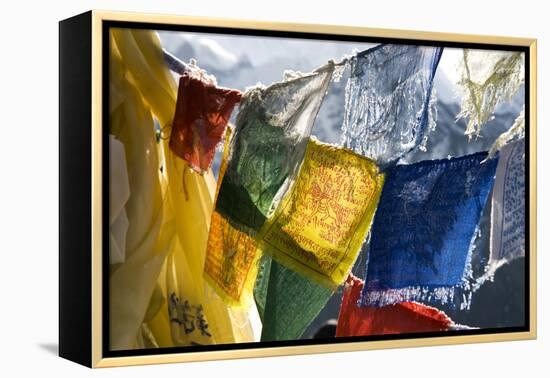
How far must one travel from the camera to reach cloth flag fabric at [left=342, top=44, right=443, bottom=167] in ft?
16.1

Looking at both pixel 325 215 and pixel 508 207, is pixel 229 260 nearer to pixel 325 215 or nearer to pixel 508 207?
pixel 325 215

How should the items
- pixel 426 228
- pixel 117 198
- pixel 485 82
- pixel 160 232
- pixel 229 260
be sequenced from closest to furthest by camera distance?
1. pixel 117 198
2. pixel 160 232
3. pixel 229 260
4. pixel 426 228
5. pixel 485 82

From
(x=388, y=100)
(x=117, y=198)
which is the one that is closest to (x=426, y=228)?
(x=388, y=100)

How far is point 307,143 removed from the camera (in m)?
4.84

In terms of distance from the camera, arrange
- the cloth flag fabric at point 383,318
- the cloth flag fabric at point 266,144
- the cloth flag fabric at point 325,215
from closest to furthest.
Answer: the cloth flag fabric at point 266,144
the cloth flag fabric at point 325,215
the cloth flag fabric at point 383,318

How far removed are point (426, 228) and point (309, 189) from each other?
518 mm

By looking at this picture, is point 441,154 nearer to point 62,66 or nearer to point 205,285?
point 205,285

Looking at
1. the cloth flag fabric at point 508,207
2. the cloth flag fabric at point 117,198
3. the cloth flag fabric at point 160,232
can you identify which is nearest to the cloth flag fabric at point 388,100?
the cloth flag fabric at point 508,207

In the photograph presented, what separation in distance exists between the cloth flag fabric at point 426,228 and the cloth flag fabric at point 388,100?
0.11 metres

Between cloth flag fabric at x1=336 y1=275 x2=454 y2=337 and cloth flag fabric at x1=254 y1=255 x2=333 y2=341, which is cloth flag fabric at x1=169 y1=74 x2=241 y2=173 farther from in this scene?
cloth flag fabric at x1=336 y1=275 x2=454 y2=337

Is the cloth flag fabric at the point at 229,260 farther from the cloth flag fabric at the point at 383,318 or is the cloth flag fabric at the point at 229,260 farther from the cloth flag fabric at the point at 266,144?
the cloth flag fabric at the point at 383,318

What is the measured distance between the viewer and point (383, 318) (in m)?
5.06

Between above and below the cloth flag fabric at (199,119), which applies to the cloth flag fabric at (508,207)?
below

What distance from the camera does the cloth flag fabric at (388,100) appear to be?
4922mm
